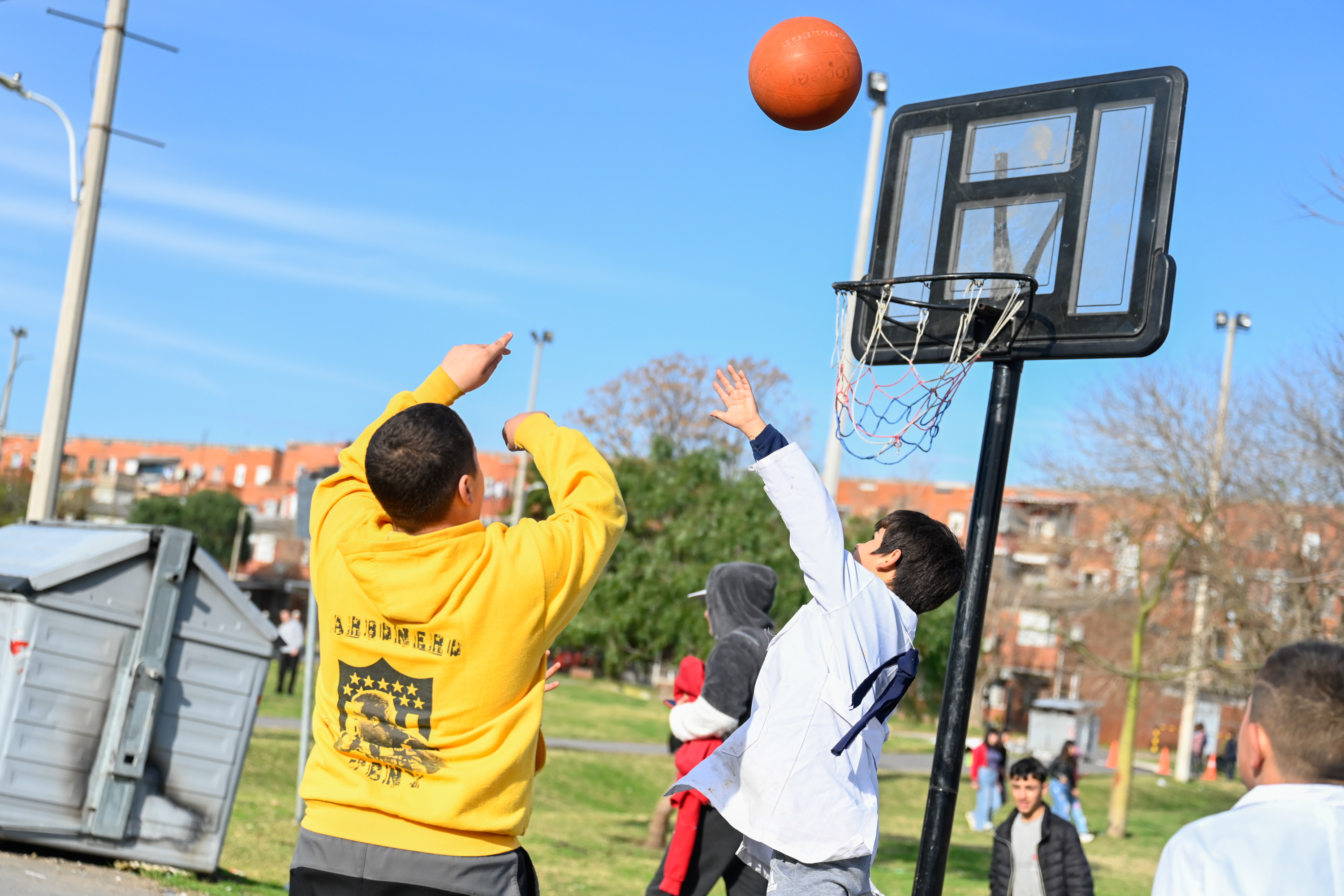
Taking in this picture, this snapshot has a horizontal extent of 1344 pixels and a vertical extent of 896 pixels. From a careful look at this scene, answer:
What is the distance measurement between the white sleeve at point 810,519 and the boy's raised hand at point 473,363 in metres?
0.80

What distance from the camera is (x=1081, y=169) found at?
18.4 feet

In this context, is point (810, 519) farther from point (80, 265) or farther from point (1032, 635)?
point (1032, 635)

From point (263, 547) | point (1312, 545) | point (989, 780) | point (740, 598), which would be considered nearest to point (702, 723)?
point (740, 598)

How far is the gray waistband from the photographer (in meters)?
2.88

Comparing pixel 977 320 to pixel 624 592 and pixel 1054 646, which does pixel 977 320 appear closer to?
pixel 624 592

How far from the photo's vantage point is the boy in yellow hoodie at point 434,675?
2.91 meters

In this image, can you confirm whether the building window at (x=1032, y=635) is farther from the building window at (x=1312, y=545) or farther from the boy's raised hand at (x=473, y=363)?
the boy's raised hand at (x=473, y=363)

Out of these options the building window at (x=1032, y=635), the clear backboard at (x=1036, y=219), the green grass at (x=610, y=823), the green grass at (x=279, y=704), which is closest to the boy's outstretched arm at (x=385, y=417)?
the clear backboard at (x=1036, y=219)

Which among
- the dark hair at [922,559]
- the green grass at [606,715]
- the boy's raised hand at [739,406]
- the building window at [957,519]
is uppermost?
the building window at [957,519]

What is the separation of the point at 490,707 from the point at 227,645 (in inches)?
209

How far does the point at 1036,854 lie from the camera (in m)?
6.94

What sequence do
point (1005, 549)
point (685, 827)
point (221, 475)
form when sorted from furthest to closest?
point (221, 475)
point (1005, 549)
point (685, 827)

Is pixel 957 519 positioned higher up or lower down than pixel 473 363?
higher up

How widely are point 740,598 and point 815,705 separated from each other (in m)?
1.98
